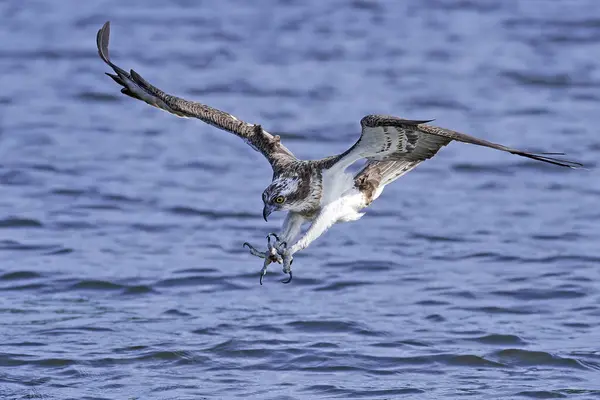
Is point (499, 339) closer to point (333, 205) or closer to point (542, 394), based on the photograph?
point (542, 394)

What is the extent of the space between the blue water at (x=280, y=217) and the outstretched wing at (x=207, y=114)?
1972 millimetres

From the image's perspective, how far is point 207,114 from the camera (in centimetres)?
1048

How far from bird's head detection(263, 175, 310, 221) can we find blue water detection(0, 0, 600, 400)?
1.85 m

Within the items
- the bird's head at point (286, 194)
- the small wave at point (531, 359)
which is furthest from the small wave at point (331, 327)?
the bird's head at point (286, 194)

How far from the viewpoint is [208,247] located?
14.1 m

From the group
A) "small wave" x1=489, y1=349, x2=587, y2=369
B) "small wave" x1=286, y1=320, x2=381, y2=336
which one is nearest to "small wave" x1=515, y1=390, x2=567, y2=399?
"small wave" x1=489, y1=349, x2=587, y2=369

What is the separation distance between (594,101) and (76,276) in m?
9.96

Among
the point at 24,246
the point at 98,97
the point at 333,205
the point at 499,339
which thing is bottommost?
the point at 499,339

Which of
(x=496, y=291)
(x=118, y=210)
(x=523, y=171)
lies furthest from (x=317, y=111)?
(x=496, y=291)

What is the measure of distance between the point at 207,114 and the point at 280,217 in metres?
4.66

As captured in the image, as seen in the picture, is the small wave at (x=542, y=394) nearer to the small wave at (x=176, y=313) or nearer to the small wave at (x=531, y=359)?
the small wave at (x=531, y=359)

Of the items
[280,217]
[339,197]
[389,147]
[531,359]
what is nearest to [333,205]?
[339,197]

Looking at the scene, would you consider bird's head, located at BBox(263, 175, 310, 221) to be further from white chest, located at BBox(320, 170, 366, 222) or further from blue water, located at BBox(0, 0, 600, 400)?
blue water, located at BBox(0, 0, 600, 400)

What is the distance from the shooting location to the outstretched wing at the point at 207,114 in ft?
33.2
